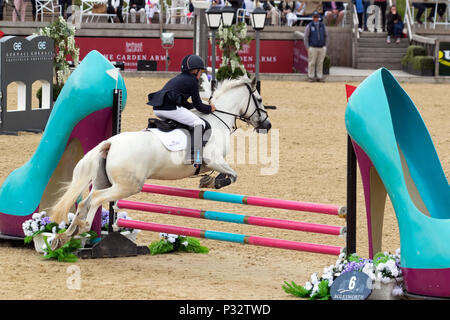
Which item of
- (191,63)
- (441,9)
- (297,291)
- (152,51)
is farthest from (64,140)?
(441,9)

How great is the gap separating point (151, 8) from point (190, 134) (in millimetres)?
23758

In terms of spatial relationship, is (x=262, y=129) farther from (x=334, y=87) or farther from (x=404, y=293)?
(x=334, y=87)

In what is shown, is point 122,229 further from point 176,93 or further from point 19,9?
point 19,9

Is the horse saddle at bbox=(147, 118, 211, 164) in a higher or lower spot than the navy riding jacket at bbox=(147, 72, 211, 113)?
lower

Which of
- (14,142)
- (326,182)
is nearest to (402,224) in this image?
(326,182)

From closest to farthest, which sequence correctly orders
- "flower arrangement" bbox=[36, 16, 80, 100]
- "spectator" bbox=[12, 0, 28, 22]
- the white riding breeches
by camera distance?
the white riding breeches < "flower arrangement" bbox=[36, 16, 80, 100] < "spectator" bbox=[12, 0, 28, 22]

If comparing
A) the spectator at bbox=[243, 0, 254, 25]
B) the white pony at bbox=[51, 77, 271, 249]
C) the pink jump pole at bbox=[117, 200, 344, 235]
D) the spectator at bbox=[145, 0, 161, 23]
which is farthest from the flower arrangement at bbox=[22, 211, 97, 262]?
the spectator at bbox=[145, 0, 161, 23]

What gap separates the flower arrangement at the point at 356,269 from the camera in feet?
24.0

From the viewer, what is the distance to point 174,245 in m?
10.1

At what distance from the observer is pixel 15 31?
102 feet

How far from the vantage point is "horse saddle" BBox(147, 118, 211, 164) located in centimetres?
939

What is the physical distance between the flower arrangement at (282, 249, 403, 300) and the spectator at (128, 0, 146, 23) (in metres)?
25.3

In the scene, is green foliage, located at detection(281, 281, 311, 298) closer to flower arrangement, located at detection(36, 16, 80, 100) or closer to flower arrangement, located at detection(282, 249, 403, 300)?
flower arrangement, located at detection(282, 249, 403, 300)

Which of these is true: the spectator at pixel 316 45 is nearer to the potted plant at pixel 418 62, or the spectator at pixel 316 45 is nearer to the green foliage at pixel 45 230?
the potted plant at pixel 418 62
